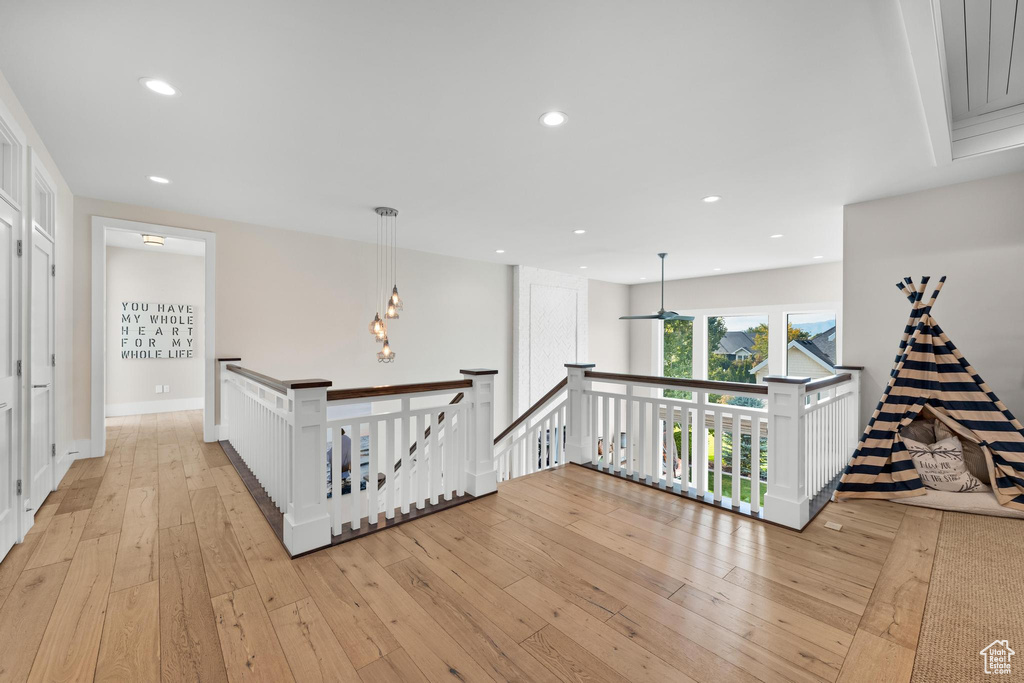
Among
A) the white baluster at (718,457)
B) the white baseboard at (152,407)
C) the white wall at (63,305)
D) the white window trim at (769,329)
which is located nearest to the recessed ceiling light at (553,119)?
the white baluster at (718,457)

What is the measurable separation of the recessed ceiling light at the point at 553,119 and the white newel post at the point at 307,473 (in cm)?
188

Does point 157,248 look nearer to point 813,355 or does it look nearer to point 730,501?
point 730,501

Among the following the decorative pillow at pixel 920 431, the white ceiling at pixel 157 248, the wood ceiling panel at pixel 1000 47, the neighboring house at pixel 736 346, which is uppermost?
the wood ceiling panel at pixel 1000 47

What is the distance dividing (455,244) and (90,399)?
402 cm

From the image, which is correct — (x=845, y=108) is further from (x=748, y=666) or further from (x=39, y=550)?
(x=39, y=550)

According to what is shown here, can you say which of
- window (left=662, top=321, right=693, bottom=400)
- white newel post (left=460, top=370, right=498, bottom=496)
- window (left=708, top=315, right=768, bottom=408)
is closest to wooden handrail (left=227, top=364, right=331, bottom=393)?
white newel post (left=460, top=370, right=498, bottom=496)

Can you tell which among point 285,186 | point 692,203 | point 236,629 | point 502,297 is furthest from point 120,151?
point 502,297

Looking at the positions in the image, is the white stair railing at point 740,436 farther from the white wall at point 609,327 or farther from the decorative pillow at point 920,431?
the white wall at point 609,327

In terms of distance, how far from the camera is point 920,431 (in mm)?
3076

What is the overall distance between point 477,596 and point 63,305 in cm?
429

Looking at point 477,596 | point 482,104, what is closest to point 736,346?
point 482,104

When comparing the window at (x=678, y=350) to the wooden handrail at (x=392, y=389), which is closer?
the wooden handrail at (x=392, y=389)

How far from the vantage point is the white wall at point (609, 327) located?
8562 millimetres

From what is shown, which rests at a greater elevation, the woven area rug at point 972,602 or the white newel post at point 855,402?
the white newel post at point 855,402
